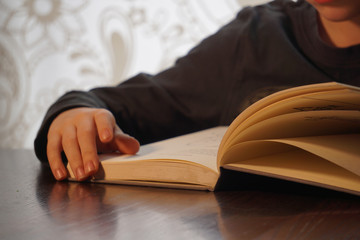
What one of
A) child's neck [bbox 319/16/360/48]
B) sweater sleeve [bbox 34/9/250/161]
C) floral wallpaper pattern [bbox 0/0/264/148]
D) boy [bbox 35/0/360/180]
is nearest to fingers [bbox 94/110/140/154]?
boy [bbox 35/0/360/180]

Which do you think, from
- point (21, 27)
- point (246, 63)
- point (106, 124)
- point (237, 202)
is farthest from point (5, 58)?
point (237, 202)

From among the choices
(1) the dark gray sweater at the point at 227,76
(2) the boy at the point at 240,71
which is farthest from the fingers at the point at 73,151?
(1) the dark gray sweater at the point at 227,76

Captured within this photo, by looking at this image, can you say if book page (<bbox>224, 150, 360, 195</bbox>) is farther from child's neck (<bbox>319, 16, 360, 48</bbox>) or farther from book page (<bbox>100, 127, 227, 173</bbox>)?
child's neck (<bbox>319, 16, 360, 48</bbox>)

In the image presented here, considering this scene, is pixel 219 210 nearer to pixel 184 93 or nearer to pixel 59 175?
pixel 59 175

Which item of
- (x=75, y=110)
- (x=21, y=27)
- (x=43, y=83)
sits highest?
(x=21, y=27)

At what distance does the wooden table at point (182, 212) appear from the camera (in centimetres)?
28

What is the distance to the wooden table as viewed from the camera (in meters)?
0.28

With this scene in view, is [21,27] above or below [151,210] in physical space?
above

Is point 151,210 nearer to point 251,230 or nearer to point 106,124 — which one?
point 251,230

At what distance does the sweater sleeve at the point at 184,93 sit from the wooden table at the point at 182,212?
388mm

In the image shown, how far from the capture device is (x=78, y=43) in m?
1.51

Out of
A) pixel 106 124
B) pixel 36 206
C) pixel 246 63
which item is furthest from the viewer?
pixel 246 63

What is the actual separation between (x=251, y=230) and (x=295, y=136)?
0.14 meters

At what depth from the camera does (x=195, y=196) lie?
1.21 feet
